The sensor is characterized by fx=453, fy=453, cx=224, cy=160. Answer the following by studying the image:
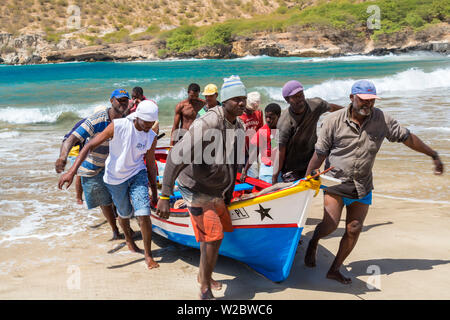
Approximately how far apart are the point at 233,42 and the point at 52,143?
82273mm

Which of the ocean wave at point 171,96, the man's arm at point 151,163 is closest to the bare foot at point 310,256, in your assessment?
the man's arm at point 151,163

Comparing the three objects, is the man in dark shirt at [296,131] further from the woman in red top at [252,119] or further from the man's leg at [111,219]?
the man's leg at [111,219]

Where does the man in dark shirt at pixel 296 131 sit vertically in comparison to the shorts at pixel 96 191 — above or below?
above

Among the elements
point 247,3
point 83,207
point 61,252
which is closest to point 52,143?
point 83,207

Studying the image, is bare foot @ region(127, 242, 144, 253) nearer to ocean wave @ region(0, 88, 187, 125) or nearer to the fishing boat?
the fishing boat

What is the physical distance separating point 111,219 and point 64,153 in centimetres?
140

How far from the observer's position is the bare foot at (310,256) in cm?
480

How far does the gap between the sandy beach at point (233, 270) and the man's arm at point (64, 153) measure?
121 centimetres

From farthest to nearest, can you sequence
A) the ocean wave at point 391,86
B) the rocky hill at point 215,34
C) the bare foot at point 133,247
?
the rocky hill at point 215,34 < the ocean wave at point 391,86 < the bare foot at point 133,247

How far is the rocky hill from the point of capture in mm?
85812

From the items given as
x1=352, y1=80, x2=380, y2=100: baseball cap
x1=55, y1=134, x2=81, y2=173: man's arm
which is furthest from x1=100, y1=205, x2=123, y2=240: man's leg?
x1=352, y1=80, x2=380, y2=100: baseball cap

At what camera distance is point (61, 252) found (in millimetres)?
5641

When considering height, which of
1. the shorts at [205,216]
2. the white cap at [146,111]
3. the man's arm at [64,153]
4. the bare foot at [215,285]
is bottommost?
the bare foot at [215,285]

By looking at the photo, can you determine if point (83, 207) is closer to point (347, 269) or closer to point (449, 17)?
point (347, 269)
